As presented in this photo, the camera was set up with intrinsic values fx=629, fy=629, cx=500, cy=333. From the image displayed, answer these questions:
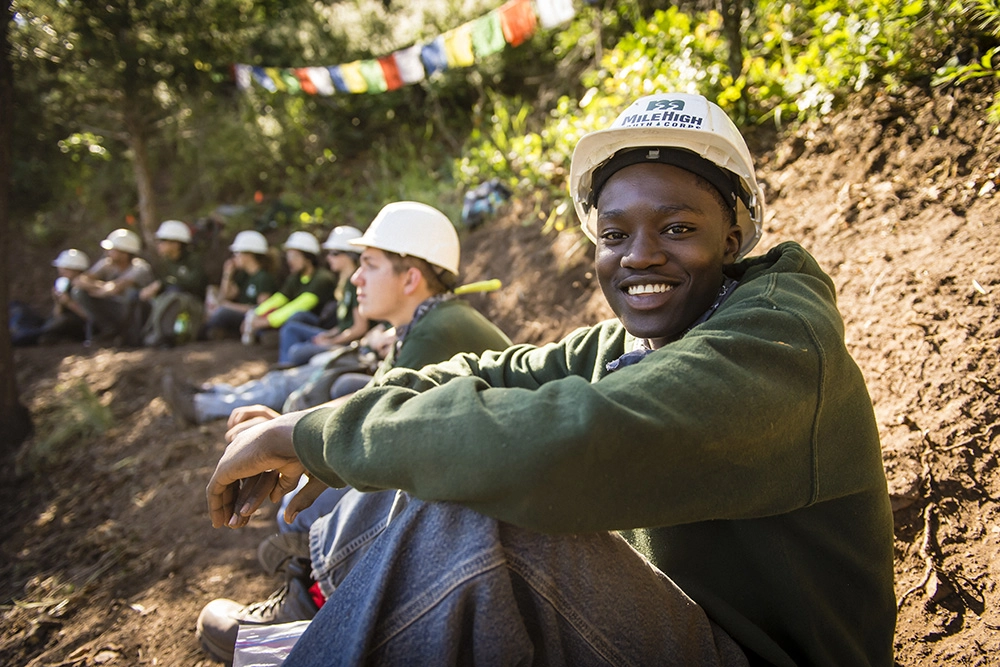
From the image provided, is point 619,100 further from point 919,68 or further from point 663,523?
point 663,523

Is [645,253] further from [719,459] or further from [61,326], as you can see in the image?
[61,326]

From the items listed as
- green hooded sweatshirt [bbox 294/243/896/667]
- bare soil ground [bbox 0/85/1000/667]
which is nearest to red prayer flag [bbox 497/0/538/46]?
bare soil ground [bbox 0/85/1000/667]

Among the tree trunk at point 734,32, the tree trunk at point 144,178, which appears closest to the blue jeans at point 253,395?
the tree trunk at point 734,32

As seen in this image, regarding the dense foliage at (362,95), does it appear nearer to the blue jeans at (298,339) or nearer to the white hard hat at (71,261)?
the white hard hat at (71,261)

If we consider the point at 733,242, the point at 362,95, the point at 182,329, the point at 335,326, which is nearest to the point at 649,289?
the point at 733,242

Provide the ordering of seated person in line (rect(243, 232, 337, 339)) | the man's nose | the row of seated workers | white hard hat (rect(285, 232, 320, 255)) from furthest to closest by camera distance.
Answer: white hard hat (rect(285, 232, 320, 255))
the row of seated workers
seated person in line (rect(243, 232, 337, 339))
the man's nose

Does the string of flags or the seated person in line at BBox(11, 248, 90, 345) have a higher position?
the string of flags

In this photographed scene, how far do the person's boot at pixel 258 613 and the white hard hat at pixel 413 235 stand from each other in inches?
57.2

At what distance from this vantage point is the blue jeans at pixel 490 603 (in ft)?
4.04

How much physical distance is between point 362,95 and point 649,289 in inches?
376

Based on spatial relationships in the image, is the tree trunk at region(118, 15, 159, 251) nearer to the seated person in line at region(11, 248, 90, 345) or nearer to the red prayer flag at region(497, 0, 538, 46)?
the seated person in line at region(11, 248, 90, 345)

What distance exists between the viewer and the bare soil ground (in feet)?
6.73

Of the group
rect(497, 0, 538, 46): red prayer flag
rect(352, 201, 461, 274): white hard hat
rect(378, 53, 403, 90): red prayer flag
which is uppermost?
rect(378, 53, 403, 90): red prayer flag

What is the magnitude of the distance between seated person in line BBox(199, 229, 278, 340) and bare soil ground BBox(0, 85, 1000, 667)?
96.1 inches
